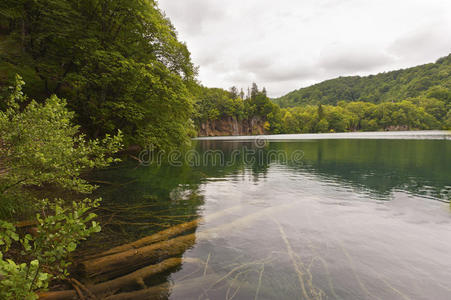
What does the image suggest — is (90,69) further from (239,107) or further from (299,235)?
(239,107)

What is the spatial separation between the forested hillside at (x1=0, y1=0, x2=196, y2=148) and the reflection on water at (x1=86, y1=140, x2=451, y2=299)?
6.51 metres

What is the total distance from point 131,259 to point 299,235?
6.92 metres

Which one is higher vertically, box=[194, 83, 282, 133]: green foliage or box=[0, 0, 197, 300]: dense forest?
box=[194, 83, 282, 133]: green foliage

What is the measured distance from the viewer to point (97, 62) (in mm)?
17219

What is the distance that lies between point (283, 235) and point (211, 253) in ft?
11.4

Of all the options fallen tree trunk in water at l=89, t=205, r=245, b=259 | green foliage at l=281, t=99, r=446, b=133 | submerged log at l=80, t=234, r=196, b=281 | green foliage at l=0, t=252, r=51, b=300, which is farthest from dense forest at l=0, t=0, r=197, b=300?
green foliage at l=281, t=99, r=446, b=133

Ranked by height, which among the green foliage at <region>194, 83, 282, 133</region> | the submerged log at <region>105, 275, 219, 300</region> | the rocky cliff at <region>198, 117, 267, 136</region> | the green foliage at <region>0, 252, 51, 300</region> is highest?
the green foliage at <region>194, 83, 282, 133</region>

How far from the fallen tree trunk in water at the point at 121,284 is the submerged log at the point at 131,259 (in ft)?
1.19

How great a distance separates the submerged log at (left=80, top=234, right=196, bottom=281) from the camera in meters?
5.99

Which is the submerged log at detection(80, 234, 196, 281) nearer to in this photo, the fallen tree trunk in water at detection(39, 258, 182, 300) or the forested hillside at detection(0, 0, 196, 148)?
the fallen tree trunk in water at detection(39, 258, 182, 300)

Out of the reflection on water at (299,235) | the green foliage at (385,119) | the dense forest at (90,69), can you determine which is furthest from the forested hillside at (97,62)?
the green foliage at (385,119)

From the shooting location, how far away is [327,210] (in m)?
12.7

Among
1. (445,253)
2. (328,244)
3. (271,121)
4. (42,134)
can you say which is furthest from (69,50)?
(271,121)

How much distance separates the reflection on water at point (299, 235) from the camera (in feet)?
→ 21.0
